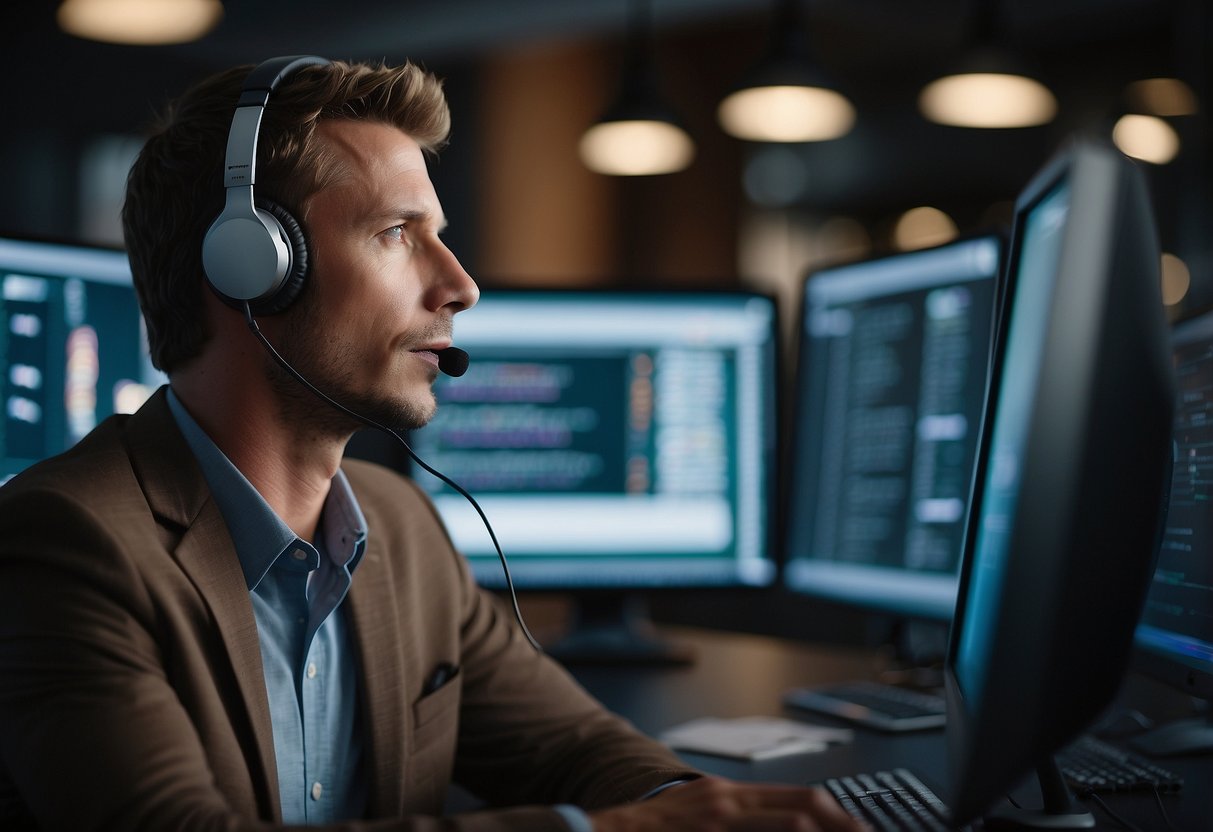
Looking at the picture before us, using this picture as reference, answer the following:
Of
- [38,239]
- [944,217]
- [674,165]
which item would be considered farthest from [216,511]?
[944,217]

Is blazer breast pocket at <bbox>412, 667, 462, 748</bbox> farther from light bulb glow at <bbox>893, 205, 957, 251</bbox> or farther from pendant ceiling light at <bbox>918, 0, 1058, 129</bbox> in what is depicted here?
light bulb glow at <bbox>893, 205, 957, 251</bbox>

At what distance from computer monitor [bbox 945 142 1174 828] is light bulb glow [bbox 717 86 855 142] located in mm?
1882

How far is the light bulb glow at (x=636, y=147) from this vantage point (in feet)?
8.92

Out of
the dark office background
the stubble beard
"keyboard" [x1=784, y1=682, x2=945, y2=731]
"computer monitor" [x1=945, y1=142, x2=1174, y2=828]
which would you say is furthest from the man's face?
the dark office background

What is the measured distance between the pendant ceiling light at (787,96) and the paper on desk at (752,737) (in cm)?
140

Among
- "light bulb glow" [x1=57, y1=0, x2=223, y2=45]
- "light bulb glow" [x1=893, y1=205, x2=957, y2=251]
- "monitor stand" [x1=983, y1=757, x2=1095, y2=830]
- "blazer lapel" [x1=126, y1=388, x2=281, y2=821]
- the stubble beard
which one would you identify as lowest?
"monitor stand" [x1=983, y1=757, x2=1095, y2=830]

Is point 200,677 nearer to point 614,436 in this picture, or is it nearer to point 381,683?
point 381,683

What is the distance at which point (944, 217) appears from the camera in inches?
342

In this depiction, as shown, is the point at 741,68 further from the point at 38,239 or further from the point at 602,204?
the point at 38,239

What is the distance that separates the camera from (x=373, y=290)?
1077 mm

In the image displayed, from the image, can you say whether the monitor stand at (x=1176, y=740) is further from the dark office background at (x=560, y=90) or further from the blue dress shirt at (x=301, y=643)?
the dark office background at (x=560, y=90)

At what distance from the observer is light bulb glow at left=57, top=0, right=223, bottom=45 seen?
6.89 ft

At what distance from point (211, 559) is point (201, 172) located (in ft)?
1.20

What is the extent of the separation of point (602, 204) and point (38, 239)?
12.8 ft
